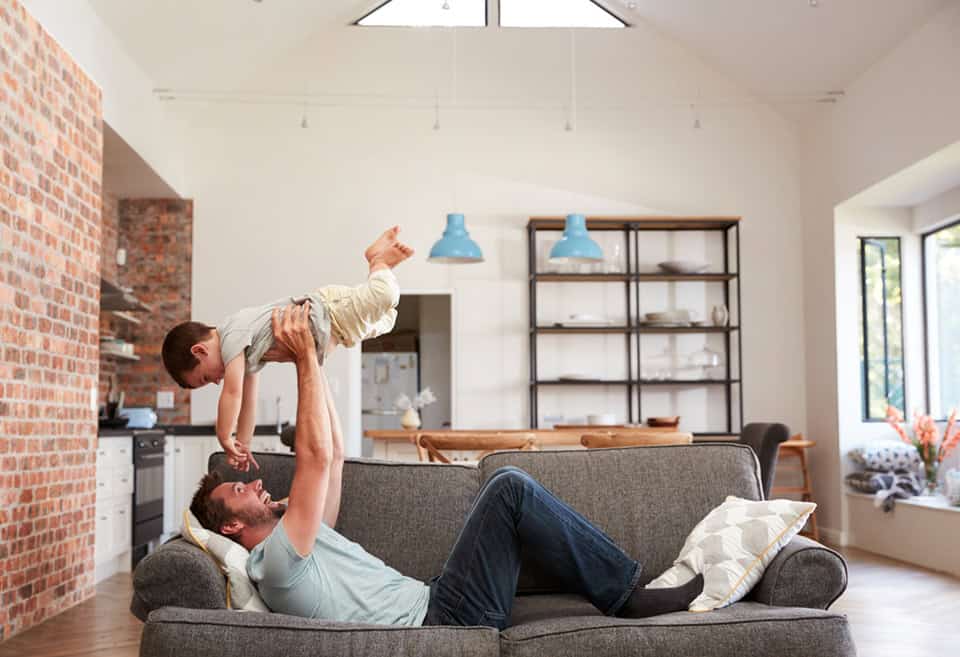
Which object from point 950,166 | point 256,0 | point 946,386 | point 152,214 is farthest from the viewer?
point 152,214

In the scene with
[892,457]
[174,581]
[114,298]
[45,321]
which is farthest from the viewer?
[892,457]

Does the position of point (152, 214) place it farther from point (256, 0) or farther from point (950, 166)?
point (950, 166)

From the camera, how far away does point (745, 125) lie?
30.0ft

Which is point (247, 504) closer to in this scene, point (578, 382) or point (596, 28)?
point (578, 382)

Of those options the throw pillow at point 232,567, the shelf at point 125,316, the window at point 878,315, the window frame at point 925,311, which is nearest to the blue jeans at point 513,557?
the throw pillow at point 232,567

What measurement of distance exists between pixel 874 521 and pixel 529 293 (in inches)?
125

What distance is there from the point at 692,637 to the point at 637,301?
20.2 feet

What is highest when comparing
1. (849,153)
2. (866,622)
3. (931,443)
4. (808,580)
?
(849,153)

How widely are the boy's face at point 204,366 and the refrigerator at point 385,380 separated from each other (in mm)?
8442

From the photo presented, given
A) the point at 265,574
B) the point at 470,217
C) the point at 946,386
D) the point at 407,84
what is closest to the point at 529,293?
the point at 470,217

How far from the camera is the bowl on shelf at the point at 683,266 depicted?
862 centimetres

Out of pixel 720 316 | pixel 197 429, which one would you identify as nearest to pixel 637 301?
pixel 720 316

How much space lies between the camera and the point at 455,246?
7477 millimetres

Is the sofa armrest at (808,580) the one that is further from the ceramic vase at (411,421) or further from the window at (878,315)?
the window at (878,315)
